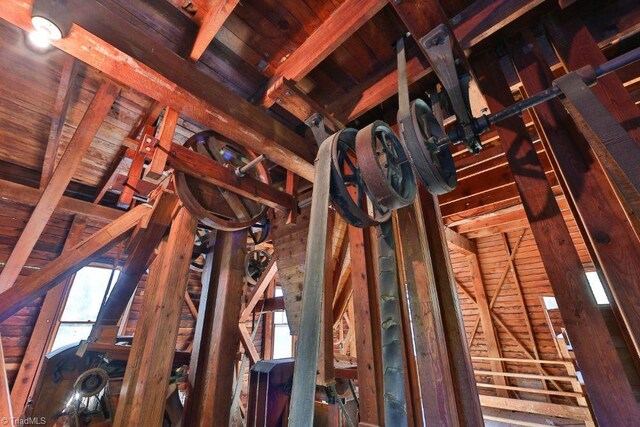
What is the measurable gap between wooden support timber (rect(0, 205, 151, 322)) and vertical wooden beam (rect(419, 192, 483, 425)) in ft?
6.52

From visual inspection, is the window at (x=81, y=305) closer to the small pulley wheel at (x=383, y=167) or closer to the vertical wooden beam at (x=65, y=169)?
the vertical wooden beam at (x=65, y=169)

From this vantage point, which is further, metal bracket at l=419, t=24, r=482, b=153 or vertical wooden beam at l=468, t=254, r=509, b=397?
vertical wooden beam at l=468, t=254, r=509, b=397

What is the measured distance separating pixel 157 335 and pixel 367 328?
47.5 inches

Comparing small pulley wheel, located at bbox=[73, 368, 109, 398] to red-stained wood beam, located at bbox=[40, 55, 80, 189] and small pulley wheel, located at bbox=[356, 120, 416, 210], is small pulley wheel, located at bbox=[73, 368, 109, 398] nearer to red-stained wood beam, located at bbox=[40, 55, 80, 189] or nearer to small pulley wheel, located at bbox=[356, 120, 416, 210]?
small pulley wheel, located at bbox=[356, 120, 416, 210]

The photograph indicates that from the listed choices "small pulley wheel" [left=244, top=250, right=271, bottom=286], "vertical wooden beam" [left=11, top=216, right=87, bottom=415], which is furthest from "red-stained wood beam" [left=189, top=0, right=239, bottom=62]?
"vertical wooden beam" [left=11, top=216, right=87, bottom=415]

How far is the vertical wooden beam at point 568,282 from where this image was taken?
1.00 meters

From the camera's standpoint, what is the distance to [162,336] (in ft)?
5.01

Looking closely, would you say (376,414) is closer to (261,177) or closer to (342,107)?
(261,177)

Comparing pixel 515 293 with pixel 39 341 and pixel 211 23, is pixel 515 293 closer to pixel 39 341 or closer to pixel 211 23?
pixel 211 23

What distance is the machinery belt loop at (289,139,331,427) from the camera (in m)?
0.60

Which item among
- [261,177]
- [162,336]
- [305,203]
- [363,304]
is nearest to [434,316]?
[363,304]

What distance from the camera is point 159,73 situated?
1379 mm

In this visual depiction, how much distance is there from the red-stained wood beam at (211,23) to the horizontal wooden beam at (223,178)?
612 millimetres

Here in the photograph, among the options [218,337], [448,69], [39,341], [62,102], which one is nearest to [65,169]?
[62,102]
